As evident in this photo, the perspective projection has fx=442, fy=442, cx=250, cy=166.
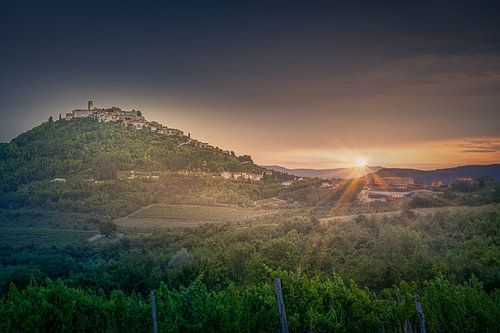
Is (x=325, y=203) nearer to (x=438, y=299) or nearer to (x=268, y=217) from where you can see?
(x=268, y=217)

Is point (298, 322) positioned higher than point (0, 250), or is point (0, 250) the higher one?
point (298, 322)

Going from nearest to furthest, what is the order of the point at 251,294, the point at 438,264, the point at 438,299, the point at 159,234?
the point at 438,299
the point at 251,294
the point at 438,264
the point at 159,234

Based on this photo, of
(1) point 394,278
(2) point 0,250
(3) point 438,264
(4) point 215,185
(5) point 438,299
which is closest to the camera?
(5) point 438,299

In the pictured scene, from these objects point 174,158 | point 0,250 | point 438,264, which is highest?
point 174,158

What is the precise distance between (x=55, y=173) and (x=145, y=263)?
6008cm

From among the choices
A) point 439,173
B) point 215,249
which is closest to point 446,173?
point 439,173

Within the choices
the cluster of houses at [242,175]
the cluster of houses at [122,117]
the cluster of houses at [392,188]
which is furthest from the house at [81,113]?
the cluster of houses at [392,188]

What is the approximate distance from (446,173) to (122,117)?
89.3 metres

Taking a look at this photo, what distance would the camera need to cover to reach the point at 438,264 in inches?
781

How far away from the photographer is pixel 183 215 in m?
65.8

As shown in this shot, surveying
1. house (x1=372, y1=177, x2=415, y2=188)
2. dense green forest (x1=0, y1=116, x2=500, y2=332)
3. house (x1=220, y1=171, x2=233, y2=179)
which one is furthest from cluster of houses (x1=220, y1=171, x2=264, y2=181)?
house (x1=372, y1=177, x2=415, y2=188)

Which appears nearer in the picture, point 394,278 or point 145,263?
point 394,278

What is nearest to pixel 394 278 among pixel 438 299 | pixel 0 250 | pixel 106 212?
pixel 438 299

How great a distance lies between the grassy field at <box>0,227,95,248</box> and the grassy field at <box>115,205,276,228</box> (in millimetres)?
8846
